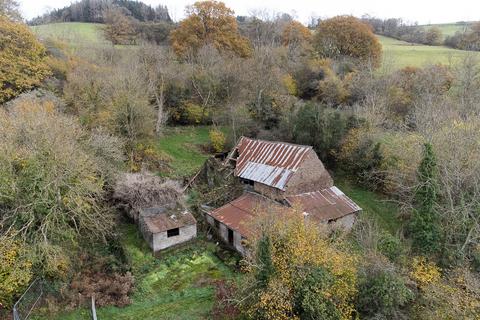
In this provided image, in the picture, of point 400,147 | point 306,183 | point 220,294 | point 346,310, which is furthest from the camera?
point 400,147

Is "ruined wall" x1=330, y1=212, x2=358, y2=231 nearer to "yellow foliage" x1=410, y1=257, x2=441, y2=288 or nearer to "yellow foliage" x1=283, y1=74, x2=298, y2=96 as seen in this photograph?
"yellow foliage" x1=410, y1=257, x2=441, y2=288

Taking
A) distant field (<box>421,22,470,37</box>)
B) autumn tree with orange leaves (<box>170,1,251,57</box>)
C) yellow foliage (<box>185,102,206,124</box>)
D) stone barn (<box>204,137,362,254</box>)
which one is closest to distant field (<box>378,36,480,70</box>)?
distant field (<box>421,22,470,37</box>)

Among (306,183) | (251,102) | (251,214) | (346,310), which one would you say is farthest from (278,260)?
(251,102)

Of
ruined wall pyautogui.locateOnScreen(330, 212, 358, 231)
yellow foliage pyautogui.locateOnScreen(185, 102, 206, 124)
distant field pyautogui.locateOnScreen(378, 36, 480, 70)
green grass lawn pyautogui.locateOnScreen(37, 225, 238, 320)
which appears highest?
distant field pyautogui.locateOnScreen(378, 36, 480, 70)

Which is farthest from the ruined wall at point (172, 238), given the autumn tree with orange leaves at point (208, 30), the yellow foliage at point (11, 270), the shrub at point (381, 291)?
the autumn tree with orange leaves at point (208, 30)

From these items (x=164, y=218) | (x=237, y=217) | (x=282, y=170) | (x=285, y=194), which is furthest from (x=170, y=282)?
(x=282, y=170)

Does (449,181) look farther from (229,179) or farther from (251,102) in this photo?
(251,102)

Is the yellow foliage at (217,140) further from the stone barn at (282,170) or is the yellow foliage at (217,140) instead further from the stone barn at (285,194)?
the stone barn at (285,194)
